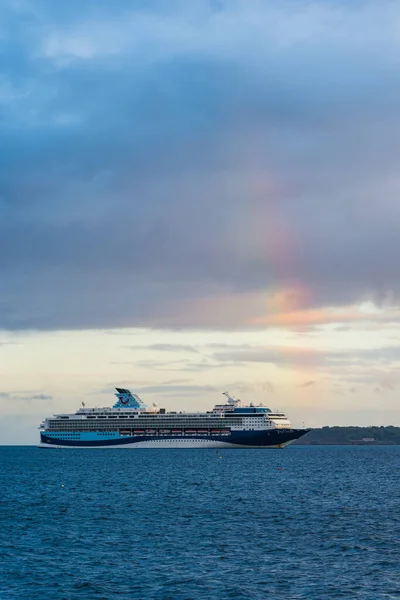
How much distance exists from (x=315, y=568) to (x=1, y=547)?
27326 millimetres

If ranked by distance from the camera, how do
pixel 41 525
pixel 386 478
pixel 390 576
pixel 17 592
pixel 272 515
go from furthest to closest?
pixel 386 478 < pixel 272 515 < pixel 41 525 < pixel 390 576 < pixel 17 592

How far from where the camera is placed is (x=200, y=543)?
223 ft

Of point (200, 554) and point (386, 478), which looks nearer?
point (200, 554)

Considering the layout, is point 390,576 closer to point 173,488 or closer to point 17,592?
point 17,592

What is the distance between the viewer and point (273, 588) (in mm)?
50250

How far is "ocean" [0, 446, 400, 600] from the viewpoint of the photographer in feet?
167

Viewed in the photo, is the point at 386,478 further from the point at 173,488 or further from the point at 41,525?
the point at 41,525

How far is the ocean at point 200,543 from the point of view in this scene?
167ft

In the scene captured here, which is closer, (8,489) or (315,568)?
(315,568)

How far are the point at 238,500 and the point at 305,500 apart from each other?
8990 millimetres

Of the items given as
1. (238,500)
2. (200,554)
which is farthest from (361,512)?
(200,554)

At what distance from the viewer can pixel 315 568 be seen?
56906mm

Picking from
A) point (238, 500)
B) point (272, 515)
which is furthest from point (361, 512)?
point (238, 500)

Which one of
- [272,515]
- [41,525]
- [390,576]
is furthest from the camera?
[272,515]
